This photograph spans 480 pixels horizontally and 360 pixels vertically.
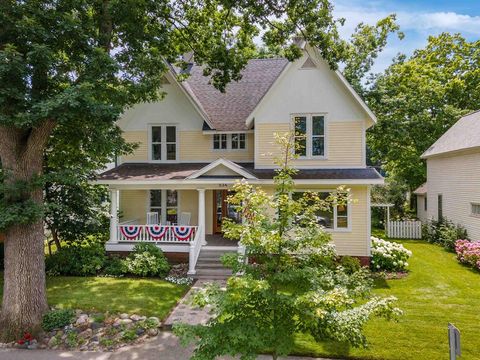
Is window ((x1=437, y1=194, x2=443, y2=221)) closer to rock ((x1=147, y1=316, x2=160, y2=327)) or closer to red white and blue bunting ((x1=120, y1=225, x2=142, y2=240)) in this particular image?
red white and blue bunting ((x1=120, y1=225, x2=142, y2=240))

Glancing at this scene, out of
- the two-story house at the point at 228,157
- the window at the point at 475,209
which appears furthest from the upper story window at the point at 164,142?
the window at the point at 475,209

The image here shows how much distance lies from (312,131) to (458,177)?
9928 millimetres

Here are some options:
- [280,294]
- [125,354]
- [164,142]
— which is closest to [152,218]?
[164,142]

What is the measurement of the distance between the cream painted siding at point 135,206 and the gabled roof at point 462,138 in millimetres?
16283

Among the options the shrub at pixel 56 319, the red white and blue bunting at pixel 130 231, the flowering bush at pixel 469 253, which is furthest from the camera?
the red white and blue bunting at pixel 130 231

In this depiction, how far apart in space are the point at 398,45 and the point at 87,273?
84.3 ft

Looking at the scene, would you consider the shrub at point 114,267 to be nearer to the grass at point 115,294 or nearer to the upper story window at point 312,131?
the grass at point 115,294

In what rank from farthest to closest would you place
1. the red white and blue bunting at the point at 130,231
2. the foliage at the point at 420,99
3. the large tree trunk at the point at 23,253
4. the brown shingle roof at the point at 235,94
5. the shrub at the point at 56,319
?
the foliage at the point at 420,99
the brown shingle roof at the point at 235,94
the red white and blue bunting at the point at 130,231
the shrub at the point at 56,319
the large tree trunk at the point at 23,253

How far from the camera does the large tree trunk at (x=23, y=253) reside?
8930 millimetres

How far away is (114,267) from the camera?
13.7 m

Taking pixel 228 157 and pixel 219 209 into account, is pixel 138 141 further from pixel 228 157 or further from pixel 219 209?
pixel 219 209

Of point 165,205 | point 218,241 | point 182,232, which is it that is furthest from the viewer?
point 165,205

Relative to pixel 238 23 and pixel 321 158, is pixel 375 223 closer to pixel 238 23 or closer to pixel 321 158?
pixel 321 158

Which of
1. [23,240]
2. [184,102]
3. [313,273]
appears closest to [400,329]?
[313,273]
